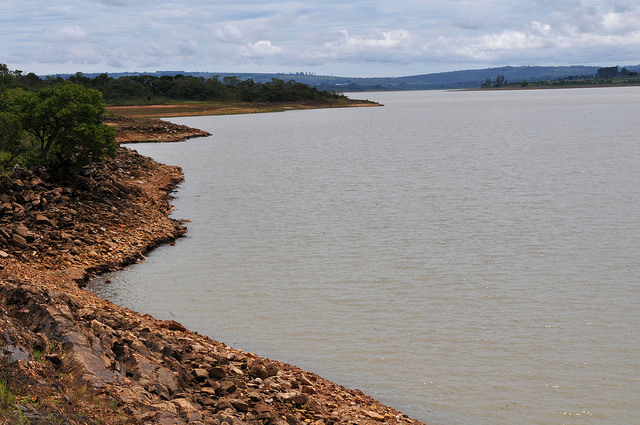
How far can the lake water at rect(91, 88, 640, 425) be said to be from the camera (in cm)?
1520

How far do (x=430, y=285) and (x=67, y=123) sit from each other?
21.3 meters

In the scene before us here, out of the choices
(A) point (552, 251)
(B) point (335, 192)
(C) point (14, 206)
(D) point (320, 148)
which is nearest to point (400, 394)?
(A) point (552, 251)

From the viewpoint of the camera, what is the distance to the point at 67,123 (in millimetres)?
33906

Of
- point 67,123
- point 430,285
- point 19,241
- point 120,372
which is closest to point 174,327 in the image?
Result: point 120,372

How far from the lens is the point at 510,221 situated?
32156 mm

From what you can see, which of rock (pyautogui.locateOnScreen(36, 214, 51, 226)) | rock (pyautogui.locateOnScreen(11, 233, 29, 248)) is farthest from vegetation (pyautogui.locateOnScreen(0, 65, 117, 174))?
rock (pyautogui.locateOnScreen(11, 233, 29, 248))

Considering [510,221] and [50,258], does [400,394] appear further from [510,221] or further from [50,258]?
[510,221]

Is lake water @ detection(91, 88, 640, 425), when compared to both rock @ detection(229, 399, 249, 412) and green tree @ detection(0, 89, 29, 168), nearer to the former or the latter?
rock @ detection(229, 399, 249, 412)

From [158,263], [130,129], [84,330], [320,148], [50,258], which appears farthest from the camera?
[130,129]

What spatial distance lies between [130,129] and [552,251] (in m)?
71.0

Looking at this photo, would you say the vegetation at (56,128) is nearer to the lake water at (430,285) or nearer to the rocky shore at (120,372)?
the lake water at (430,285)

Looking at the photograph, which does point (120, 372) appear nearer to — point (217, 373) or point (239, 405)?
point (217, 373)

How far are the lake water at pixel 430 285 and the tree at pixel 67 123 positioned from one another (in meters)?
5.75

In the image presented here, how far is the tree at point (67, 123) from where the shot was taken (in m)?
33.5
